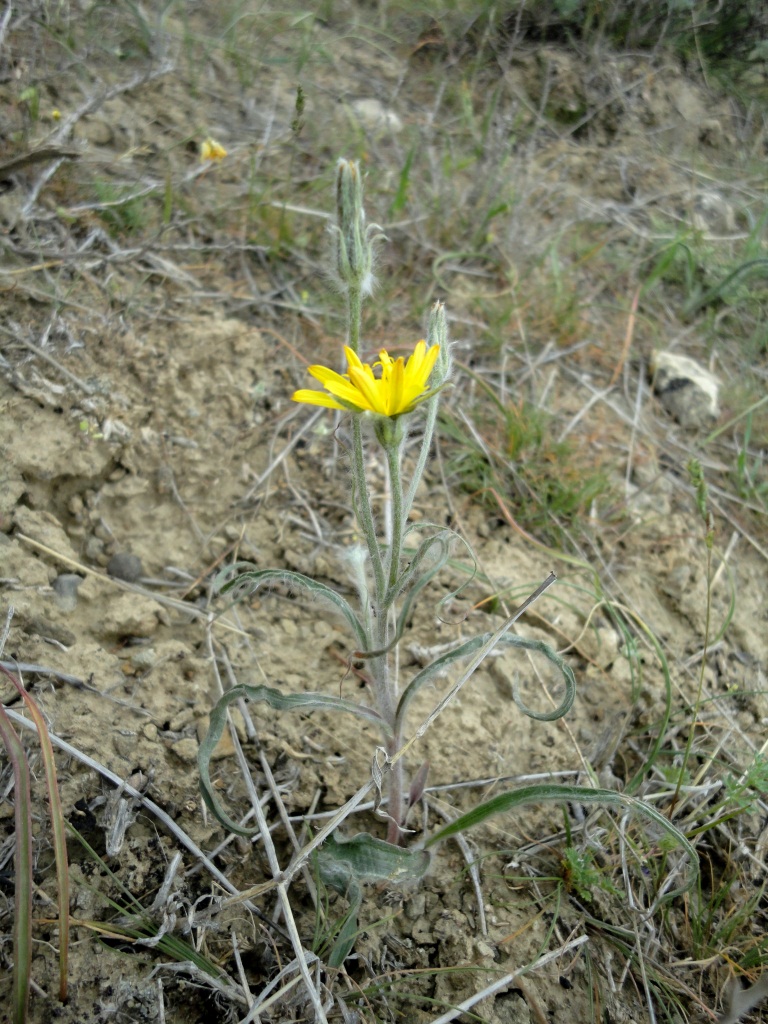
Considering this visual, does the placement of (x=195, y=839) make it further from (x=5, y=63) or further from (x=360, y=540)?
(x=5, y=63)

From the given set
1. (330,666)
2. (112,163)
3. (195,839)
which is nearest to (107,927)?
(195,839)

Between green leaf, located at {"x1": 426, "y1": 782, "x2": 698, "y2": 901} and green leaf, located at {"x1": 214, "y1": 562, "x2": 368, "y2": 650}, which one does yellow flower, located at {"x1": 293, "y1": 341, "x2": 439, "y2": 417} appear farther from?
green leaf, located at {"x1": 426, "y1": 782, "x2": 698, "y2": 901}

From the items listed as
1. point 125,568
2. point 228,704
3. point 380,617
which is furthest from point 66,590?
point 380,617

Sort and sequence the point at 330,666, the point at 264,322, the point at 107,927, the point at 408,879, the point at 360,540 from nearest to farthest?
the point at 107,927 → the point at 408,879 → the point at 330,666 → the point at 360,540 → the point at 264,322

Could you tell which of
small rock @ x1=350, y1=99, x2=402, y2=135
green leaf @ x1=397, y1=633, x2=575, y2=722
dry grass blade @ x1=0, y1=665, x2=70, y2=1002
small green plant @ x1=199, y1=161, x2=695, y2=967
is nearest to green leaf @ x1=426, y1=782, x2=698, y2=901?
small green plant @ x1=199, y1=161, x2=695, y2=967

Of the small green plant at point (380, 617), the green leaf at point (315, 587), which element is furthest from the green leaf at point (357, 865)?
the green leaf at point (315, 587)

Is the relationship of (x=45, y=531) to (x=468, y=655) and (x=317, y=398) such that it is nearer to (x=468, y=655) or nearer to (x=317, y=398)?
(x=317, y=398)
